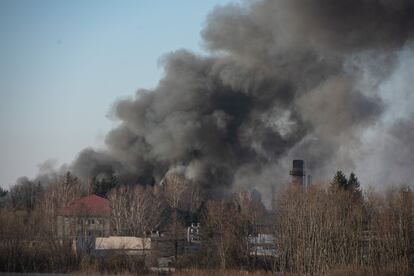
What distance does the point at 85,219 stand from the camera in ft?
92.4

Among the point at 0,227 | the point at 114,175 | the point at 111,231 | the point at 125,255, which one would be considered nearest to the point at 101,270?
the point at 125,255

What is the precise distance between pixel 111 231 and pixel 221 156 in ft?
65.9

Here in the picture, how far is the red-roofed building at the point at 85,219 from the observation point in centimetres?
2488

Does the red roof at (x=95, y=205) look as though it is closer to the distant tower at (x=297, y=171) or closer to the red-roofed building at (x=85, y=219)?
the red-roofed building at (x=85, y=219)

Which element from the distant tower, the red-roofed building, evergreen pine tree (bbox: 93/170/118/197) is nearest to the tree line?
the red-roofed building

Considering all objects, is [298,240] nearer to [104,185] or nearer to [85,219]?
[85,219]

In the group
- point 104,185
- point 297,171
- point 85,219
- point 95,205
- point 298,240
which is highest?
point 297,171

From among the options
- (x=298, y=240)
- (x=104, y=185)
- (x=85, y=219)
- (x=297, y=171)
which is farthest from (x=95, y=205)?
(x=298, y=240)

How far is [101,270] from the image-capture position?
2081 centimetres

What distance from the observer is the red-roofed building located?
24875mm

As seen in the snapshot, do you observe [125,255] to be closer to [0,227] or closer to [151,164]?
[0,227]

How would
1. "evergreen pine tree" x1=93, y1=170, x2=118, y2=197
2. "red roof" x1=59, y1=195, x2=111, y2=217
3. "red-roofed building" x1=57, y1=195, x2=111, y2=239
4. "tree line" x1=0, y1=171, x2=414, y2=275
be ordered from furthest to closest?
"evergreen pine tree" x1=93, y1=170, x2=118, y2=197
"red roof" x1=59, y1=195, x2=111, y2=217
"red-roofed building" x1=57, y1=195, x2=111, y2=239
"tree line" x1=0, y1=171, x2=414, y2=275

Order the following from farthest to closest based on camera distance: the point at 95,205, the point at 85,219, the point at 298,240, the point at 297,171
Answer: the point at 297,171 → the point at 95,205 → the point at 85,219 → the point at 298,240

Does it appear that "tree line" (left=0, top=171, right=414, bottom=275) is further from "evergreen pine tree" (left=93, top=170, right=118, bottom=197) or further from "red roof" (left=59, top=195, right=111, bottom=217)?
"evergreen pine tree" (left=93, top=170, right=118, bottom=197)
